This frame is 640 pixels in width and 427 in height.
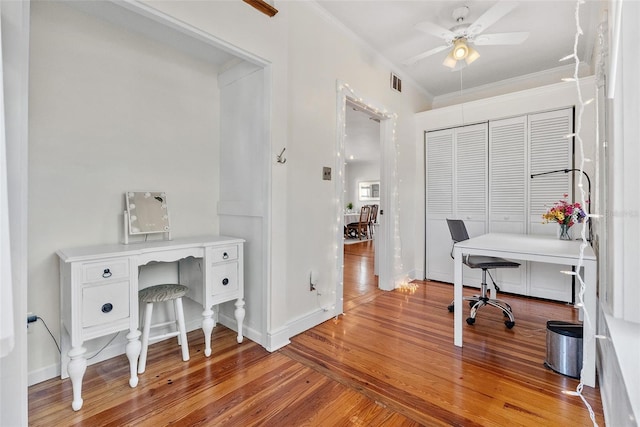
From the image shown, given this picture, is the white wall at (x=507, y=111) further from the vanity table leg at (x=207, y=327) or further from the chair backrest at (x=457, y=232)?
the vanity table leg at (x=207, y=327)

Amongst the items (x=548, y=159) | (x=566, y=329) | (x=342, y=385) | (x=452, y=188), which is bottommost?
(x=342, y=385)

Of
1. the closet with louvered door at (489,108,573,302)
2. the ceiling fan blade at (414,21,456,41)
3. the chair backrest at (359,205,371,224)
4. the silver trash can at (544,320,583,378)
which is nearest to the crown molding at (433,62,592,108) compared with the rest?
the closet with louvered door at (489,108,573,302)

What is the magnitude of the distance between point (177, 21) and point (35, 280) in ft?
5.58

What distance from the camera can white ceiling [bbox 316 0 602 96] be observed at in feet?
8.32

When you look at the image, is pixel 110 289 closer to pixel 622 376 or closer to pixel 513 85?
pixel 622 376

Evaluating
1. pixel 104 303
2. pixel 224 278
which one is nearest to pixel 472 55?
pixel 224 278

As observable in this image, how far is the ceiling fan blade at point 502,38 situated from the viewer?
2.35 meters

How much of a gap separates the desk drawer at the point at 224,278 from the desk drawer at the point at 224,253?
0.04m

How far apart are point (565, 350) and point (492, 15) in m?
2.36

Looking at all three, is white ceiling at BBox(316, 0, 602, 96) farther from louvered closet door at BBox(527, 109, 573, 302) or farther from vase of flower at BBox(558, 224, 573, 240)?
vase of flower at BBox(558, 224, 573, 240)

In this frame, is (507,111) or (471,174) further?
(471,174)

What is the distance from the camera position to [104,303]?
1.61 meters

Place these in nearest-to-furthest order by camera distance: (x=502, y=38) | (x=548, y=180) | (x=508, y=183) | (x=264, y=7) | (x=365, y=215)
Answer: (x=264, y=7)
(x=502, y=38)
(x=548, y=180)
(x=508, y=183)
(x=365, y=215)

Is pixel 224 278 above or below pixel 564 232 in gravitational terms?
below
